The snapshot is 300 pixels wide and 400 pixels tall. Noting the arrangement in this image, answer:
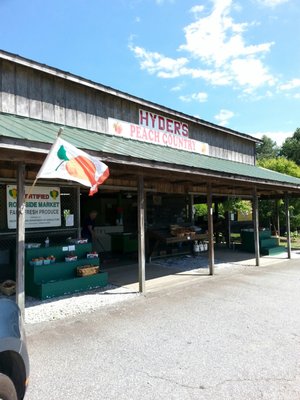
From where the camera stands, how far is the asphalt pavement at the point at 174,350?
11.2 feet

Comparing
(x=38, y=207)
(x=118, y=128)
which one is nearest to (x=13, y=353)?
(x=38, y=207)

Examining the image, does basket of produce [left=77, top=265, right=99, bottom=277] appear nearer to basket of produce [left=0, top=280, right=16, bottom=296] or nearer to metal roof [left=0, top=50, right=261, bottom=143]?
basket of produce [left=0, top=280, right=16, bottom=296]

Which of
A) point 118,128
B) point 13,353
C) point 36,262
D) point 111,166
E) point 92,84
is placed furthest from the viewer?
point 118,128

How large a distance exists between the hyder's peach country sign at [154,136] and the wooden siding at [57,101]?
8.5 inches

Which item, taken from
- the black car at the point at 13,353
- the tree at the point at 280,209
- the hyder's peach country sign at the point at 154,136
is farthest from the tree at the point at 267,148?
the black car at the point at 13,353

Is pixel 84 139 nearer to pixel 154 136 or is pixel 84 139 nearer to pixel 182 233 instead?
pixel 154 136

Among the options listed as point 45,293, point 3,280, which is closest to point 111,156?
point 45,293

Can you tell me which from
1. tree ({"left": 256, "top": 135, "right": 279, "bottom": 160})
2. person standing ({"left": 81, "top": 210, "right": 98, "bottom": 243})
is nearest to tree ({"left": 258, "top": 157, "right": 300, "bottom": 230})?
person standing ({"left": 81, "top": 210, "right": 98, "bottom": 243})

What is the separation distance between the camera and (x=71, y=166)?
16.6 ft

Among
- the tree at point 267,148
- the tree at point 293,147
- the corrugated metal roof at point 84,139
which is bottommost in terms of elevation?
the corrugated metal roof at point 84,139

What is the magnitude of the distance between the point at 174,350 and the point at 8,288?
3.99 meters

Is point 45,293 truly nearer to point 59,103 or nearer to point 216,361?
point 216,361

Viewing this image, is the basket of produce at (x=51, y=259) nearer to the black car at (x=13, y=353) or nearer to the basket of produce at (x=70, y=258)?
the basket of produce at (x=70, y=258)

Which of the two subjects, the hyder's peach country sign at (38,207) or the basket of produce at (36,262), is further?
the hyder's peach country sign at (38,207)
